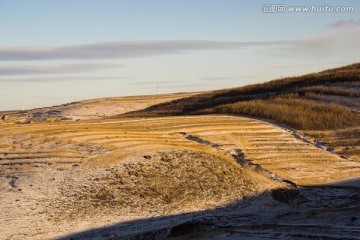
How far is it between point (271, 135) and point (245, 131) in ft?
5.21

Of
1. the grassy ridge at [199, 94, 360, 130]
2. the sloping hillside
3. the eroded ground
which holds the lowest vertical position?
the eroded ground

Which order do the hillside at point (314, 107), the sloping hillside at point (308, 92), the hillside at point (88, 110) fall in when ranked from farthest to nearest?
the hillside at point (88, 110) → the sloping hillside at point (308, 92) → the hillside at point (314, 107)

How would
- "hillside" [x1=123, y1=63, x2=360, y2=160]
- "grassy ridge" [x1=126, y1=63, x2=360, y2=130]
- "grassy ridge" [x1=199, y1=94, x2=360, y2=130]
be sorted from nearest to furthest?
"hillside" [x1=123, y1=63, x2=360, y2=160] → "grassy ridge" [x1=199, y1=94, x2=360, y2=130] → "grassy ridge" [x1=126, y1=63, x2=360, y2=130]

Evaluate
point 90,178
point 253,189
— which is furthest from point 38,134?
point 253,189

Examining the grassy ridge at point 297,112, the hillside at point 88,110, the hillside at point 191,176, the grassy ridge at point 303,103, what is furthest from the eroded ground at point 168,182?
Result: the hillside at point 88,110

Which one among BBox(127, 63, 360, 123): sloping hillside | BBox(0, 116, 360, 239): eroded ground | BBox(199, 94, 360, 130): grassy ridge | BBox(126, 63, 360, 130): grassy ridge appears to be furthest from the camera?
BBox(127, 63, 360, 123): sloping hillside

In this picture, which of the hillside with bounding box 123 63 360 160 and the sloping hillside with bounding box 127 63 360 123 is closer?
the hillside with bounding box 123 63 360 160

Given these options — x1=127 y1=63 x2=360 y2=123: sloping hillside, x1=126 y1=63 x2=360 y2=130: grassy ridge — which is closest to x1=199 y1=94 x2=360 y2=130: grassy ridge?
x1=126 y1=63 x2=360 y2=130: grassy ridge

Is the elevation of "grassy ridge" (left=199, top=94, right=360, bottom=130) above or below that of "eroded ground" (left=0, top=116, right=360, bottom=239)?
above

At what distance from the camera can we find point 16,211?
25.3 metres

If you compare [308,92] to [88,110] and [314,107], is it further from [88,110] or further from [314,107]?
[88,110]

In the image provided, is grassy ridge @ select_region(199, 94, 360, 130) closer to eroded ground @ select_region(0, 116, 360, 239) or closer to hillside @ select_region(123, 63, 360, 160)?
hillside @ select_region(123, 63, 360, 160)

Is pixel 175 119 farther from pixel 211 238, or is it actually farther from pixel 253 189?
pixel 211 238

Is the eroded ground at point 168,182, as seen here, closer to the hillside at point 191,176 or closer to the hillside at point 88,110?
the hillside at point 191,176
